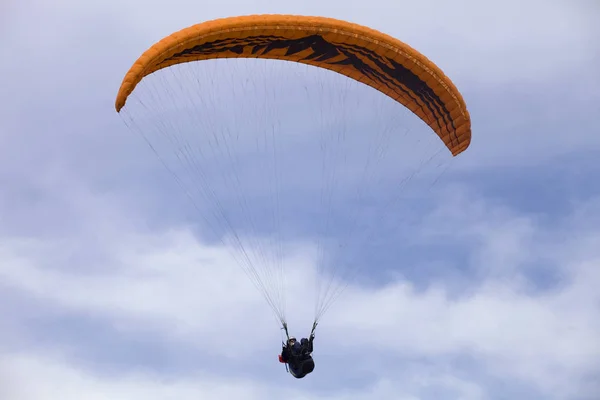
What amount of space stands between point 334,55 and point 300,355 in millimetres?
9450

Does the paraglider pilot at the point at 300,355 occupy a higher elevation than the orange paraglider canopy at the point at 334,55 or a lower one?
lower

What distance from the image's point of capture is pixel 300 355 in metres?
26.0

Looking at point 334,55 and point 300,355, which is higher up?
point 334,55

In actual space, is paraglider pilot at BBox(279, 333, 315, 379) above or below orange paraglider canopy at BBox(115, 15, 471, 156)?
below

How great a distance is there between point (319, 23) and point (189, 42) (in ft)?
13.1

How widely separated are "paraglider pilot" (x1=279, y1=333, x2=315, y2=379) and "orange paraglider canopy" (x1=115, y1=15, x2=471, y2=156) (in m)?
8.65

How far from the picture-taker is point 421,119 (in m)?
29.5

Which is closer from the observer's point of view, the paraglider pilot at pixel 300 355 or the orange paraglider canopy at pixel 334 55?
the orange paraglider canopy at pixel 334 55

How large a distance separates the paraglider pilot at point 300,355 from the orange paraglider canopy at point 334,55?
8654mm

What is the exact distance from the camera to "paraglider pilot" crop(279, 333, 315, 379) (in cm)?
2598

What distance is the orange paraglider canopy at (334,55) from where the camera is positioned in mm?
24172

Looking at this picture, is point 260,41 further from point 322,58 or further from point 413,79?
point 413,79

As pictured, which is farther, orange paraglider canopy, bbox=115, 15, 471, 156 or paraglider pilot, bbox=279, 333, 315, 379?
paraglider pilot, bbox=279, 333, 315, 379

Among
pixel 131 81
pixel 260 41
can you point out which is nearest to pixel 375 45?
pixel 260 41
